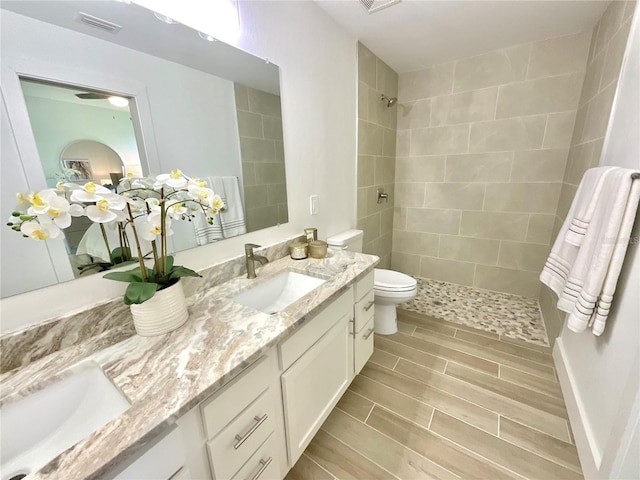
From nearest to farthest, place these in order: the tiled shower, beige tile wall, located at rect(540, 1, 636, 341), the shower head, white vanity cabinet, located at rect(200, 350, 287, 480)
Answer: white vanity cabinet, located at rect(200, 350, 287, 480)
beige tile wall, located at rect(540, 1, 636, 341)
the tiled shower
the shower head

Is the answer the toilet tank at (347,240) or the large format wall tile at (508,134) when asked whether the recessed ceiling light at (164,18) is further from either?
the large format wall tile at (508,134)

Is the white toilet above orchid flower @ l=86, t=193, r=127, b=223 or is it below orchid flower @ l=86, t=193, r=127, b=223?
below

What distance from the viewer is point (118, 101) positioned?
0.87m

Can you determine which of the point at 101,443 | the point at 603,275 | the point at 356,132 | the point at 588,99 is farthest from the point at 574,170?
the point at 101,443

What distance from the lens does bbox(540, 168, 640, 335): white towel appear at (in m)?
1.02

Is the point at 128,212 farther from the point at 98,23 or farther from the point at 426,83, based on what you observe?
the point at 426,83

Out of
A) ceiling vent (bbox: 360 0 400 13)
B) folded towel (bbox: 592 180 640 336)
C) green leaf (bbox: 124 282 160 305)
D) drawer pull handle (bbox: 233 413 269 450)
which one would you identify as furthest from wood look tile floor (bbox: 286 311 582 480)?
ceiling vent (bbox: 360 0 400 13)

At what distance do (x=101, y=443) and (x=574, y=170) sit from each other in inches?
112

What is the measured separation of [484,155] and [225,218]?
243 centimetres

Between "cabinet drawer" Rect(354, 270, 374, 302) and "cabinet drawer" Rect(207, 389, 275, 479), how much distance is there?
0.67 metres

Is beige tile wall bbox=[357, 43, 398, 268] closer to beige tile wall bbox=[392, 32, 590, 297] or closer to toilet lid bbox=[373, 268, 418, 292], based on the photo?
beige tile wall bbox=[392, 32, 590, 297]

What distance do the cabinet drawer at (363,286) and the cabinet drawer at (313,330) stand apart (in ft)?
0.22

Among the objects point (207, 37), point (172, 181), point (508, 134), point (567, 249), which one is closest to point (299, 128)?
point (207, 37)

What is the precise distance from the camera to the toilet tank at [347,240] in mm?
1890
